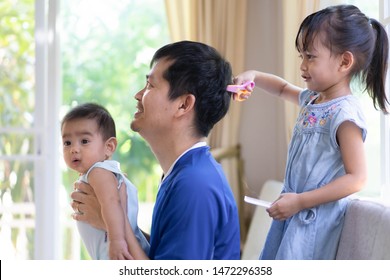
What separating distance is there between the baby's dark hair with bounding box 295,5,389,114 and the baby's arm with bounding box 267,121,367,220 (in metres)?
0.18

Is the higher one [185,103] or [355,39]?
[355,39]

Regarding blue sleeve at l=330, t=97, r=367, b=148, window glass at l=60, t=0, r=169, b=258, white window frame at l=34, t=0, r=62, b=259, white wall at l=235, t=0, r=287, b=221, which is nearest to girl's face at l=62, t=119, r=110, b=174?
blue sleeve at l=330, t=97, r=367, b=148

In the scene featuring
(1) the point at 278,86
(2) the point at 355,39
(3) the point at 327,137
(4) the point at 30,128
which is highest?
(2) the point at 355,39

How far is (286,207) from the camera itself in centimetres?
140

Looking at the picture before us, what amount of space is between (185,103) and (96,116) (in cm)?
35

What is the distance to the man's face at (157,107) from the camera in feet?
4.39

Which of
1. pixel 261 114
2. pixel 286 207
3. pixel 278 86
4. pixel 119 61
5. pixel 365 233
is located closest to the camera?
pixel 365 233

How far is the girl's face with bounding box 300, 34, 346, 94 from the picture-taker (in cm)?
146

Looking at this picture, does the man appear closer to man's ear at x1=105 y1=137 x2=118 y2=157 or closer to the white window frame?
man's ear at x1=105 y1=137 x2=118 y2=157

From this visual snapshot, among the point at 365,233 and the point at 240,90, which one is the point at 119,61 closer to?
the point at 240,90

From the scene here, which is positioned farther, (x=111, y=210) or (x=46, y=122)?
(x=46, y=122)

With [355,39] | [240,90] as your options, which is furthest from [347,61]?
[240,90]

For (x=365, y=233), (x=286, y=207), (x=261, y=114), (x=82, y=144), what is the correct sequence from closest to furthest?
1. (x=365, y=233)
2. (x=286, y=207)
3. (x=82, y=144)
4. (x=261, y=114)
